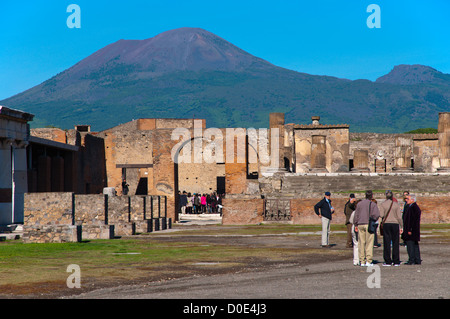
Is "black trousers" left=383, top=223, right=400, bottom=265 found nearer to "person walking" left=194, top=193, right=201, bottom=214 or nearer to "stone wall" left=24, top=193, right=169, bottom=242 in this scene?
"stone wall" left=24, top=193, right=169, bottom=242

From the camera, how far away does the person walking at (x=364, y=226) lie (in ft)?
40.5

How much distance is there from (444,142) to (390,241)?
3086 centimetres

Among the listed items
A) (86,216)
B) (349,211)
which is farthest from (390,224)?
(86,216)

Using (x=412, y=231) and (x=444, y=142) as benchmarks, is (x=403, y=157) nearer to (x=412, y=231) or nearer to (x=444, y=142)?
(x=444, y=142)

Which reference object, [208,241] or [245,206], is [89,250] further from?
[245,206]

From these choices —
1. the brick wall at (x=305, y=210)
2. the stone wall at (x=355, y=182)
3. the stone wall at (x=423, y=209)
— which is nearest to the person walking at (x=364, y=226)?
the brick wall at (x=305, y=210)

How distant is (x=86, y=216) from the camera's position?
22250 millimetres

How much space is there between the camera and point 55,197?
2019 centimetres

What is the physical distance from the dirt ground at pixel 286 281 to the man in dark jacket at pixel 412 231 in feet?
0.91

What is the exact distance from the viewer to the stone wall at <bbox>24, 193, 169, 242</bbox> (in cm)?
1798

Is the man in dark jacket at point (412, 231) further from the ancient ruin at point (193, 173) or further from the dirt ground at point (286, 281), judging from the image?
the ancient ruin at point (193, 173)

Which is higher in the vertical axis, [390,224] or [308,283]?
[390,224]

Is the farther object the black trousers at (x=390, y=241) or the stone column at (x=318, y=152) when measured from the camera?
the stone column at (x=318, y=152)
